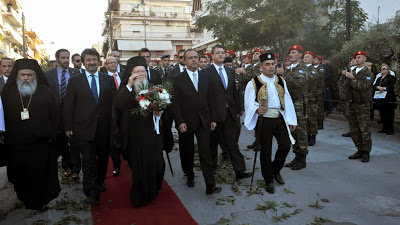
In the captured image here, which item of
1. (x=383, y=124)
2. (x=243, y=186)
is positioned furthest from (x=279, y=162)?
(x=383, y=124)

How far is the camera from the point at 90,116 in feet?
16.5

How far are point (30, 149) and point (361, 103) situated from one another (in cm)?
591

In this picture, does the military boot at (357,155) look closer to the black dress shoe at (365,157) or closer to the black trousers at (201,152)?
the black dress shoe at (365,157)

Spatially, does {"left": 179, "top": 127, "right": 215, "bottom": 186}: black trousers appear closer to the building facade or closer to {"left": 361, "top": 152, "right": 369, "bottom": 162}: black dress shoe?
{"left": 361, "top": 152, "right": 369, "bottom": 162}: black dress shoe

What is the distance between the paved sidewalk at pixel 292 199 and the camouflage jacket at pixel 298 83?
48.1 inches

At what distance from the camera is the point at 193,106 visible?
17.5ft

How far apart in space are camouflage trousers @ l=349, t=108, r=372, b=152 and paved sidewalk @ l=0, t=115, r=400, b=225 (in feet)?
1.21

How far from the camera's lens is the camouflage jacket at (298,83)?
6.29 metres

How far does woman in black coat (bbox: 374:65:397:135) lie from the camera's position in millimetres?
9406

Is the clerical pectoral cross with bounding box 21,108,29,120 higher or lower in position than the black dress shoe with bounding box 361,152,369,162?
higher

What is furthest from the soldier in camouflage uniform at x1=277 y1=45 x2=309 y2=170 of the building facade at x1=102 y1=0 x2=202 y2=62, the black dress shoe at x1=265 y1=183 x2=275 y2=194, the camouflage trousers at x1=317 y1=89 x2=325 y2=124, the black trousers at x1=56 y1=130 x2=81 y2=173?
the building facade at x1=102 y1=0 x2=202 y2=62

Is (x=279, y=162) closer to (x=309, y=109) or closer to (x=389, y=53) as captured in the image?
(x=309, y=109)

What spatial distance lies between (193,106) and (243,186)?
4.94ft

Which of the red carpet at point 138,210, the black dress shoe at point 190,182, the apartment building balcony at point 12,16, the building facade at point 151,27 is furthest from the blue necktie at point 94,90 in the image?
the building facade at point 151,27
